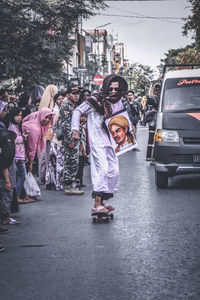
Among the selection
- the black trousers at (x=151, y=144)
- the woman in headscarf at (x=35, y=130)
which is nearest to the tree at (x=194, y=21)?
the black trousers at (x=151, y=144)

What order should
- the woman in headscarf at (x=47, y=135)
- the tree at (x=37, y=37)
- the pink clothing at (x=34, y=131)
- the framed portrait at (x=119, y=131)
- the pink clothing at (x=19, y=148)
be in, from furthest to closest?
1. the tree at (x=37, y=37)
2. the woman in headscarf at (x=47, y=135)
3. the pink clothing at (x=34, y=131)
4. the pink clothing at (x=19, y=148)
5. the framed portrait at (x=119, y=131)

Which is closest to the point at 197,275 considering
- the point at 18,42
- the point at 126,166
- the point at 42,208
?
the point at 42,208

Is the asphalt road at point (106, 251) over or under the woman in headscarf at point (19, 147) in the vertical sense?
under

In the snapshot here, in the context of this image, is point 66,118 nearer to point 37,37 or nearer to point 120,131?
point 120,131

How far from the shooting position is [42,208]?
8.88 metres

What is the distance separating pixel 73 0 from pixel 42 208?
15.8 m

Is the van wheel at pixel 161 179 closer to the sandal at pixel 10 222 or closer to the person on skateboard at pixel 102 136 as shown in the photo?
the person on skateboard at pixel 102 136

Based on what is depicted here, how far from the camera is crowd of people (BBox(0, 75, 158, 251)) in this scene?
25.0ft

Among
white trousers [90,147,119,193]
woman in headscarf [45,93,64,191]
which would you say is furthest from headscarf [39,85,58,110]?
white trousers [90,147,119,193]

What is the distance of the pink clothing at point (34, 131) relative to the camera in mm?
9406

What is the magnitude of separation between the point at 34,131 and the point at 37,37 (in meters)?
13.6

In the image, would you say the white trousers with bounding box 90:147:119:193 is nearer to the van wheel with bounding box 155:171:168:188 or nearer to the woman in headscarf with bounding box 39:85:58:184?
the van wheel with bounding box 155:171:168:188

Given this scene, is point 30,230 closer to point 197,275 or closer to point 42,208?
point 42,208

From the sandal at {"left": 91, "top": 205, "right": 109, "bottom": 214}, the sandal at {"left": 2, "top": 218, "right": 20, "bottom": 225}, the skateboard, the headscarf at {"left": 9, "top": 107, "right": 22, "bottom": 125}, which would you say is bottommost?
the sandal at {"left": 2, "top": 218, "right": 20, "bottom": 225}
